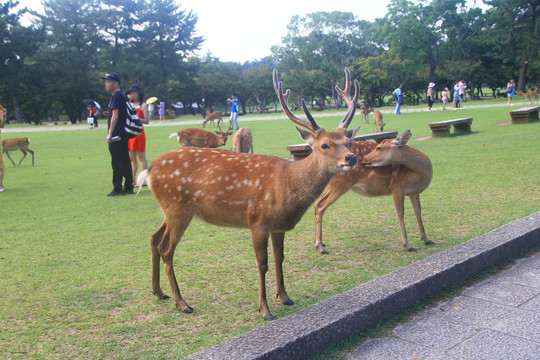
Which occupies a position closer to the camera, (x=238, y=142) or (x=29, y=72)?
(x=238, y=142)

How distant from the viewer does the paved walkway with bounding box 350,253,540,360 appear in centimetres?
298

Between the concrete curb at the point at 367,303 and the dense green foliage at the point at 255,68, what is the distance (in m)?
43.4

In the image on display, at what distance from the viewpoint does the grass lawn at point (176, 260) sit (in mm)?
3331

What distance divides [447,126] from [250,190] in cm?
1312

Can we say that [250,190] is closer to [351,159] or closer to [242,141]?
[351,159]

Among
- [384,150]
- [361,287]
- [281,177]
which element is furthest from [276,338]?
[384,150]

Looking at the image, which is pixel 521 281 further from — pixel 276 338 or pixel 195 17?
pixel 195 17

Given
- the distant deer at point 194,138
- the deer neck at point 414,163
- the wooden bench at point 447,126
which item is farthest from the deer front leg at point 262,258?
the wooden bench at point 447,126

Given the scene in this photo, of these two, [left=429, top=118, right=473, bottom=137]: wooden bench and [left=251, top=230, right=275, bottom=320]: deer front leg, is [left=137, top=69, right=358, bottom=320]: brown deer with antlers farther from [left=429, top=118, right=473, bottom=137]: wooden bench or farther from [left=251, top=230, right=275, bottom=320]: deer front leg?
[left=429, top=118, right=473, bottom=137]: wooden bench

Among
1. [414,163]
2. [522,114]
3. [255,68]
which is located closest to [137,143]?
[414,163]

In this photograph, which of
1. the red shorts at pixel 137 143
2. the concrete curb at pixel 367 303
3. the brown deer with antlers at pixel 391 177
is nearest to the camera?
the concrete curb at pixel 367 303

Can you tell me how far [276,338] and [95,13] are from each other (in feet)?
185

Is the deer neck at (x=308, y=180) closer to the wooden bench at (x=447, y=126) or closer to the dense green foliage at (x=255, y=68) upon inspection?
the wooden bench at (x=447, y=126)

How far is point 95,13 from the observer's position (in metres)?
52.5
